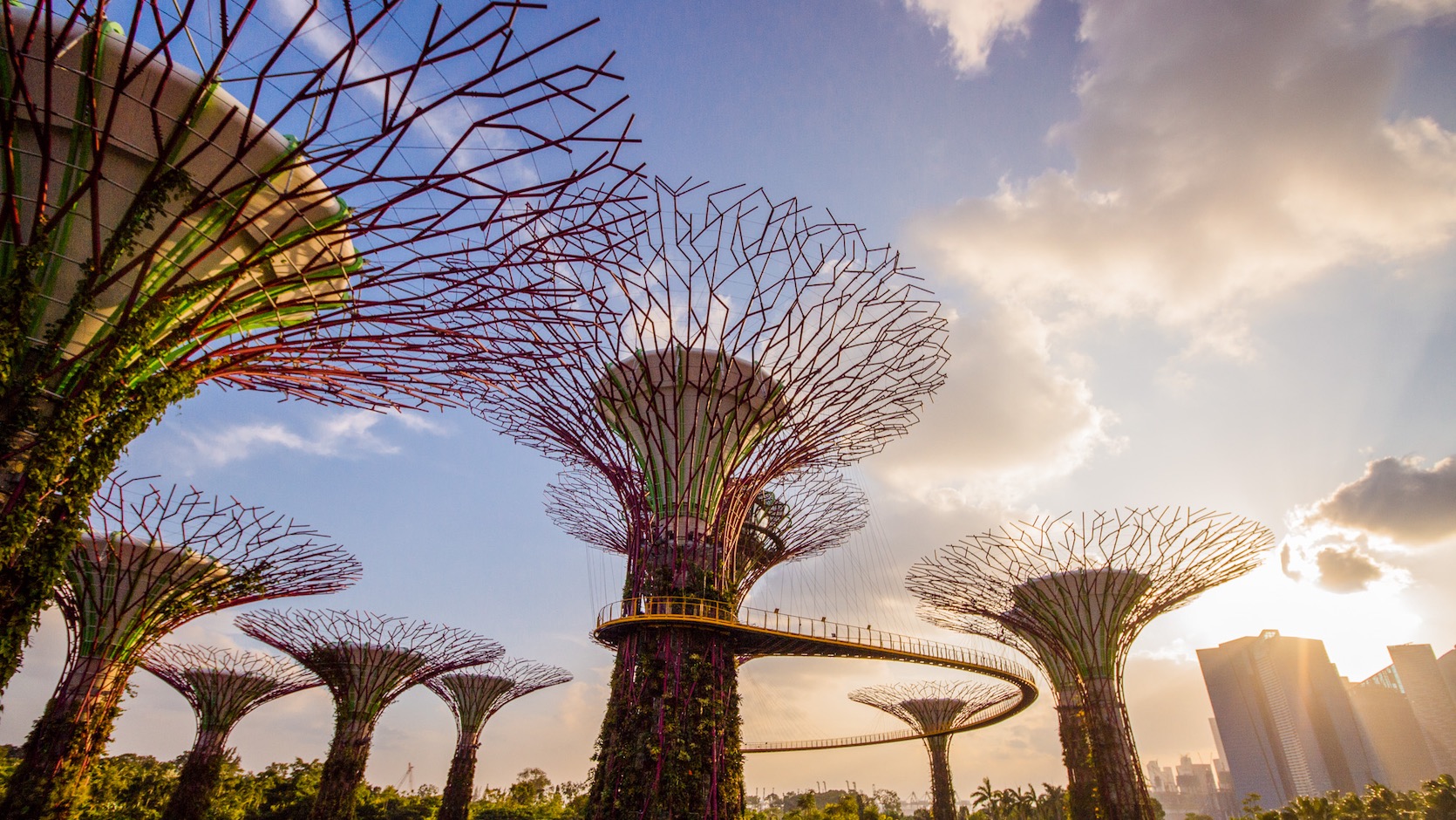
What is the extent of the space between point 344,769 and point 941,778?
102 feet

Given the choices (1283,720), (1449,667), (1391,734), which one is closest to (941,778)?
(1283,720)

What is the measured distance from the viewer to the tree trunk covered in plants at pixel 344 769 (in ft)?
92.7

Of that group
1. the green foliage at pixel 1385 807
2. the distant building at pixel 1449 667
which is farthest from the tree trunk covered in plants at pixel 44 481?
the distant building at pixel 1449 667

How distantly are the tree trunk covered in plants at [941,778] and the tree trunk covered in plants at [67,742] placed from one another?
37249mm

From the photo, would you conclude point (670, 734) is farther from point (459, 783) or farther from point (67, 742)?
point (459, 783)

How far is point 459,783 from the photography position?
112ft

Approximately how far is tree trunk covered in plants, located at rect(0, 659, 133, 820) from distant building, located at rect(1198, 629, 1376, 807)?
542 ft

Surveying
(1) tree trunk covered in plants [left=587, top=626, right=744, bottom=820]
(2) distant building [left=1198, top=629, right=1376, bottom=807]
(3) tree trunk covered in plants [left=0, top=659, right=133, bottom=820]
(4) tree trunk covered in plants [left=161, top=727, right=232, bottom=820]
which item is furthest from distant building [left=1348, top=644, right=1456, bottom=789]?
(3) tree trunk covered in plants [left=0, top=659, right=133, bottom=820]

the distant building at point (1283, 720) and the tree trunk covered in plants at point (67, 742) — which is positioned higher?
the distant building at point (1283, 720)

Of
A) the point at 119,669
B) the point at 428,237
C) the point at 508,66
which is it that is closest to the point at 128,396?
the point at 428,237

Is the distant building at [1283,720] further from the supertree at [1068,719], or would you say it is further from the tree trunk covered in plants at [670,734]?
the tree trunk covered in plants at [670,734]

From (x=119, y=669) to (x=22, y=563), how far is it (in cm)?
1799

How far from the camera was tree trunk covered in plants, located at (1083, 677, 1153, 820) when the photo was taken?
22984 mm

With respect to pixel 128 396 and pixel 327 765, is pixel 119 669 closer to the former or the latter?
pixel 327 765
